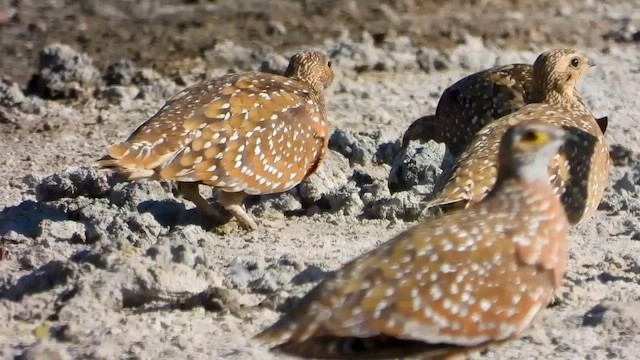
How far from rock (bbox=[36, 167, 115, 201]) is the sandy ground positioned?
15mm

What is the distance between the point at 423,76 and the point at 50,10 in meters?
4.84

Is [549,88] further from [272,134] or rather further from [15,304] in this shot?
[15,304]

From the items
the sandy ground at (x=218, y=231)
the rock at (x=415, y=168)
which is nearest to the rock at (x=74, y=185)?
the sandy ground at (x=218, y=231)

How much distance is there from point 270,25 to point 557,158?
7.65 m

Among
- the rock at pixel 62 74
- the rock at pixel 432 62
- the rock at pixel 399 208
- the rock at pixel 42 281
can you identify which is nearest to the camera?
the rock at pixel 42 281

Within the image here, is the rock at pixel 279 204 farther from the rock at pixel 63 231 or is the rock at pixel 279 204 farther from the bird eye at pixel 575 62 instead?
the bird eye at pixel 575 62

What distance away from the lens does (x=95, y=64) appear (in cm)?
1504

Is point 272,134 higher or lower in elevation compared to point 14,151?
higher

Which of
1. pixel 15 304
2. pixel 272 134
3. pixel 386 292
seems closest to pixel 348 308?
pixel 386 292

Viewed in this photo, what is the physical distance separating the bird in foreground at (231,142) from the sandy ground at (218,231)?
30 centimetres

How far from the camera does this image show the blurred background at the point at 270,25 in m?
15.7

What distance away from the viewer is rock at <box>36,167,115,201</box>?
10.6 m

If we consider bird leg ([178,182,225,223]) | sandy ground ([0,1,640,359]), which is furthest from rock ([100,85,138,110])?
bird leg ([178,182,225,223])

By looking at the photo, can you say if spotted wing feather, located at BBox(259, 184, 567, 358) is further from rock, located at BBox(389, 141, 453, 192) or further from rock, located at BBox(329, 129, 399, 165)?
rock, located at BBox(329, 129, 399, 165)
